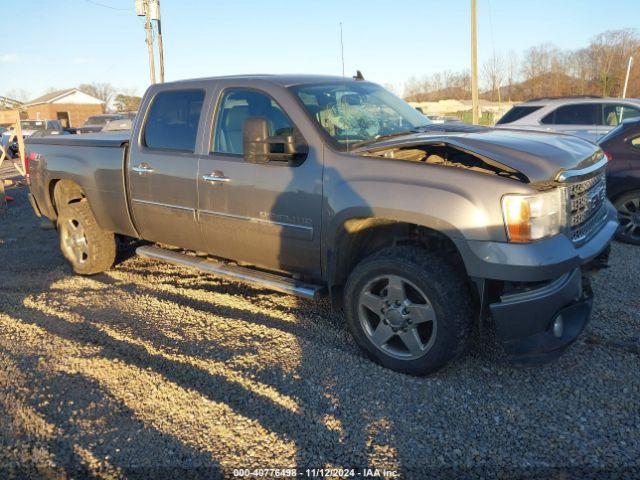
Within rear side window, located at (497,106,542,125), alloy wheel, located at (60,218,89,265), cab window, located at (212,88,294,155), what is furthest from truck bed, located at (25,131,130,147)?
rear side window, located at (497,106,542,125)

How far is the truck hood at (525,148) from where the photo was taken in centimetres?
305

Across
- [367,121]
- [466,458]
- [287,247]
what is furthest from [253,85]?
[466,458]

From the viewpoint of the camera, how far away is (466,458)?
2654 mm

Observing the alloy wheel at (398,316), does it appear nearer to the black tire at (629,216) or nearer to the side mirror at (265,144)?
the side mirror at (265,144)

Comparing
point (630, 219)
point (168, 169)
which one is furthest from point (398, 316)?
point (630, 219)

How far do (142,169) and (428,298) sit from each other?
2901 millimetres

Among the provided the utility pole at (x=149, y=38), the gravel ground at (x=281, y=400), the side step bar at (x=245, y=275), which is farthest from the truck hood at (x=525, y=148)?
the utility pole at (x=149, y=38)

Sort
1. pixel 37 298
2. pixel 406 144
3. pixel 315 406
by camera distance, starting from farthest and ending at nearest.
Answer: pixel 37 298, pixel 406 144, pixel 315 406

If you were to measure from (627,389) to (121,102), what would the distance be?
6817cm

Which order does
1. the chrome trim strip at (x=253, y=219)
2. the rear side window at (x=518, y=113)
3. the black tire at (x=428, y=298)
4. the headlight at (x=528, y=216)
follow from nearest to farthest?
the headlight at (x=528, y=216) → the black tire at (x=428, y=298) → the chrome trim strip at (x=253, y=219) → the rear side window at (x=518, y=113)

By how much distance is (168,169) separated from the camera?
15.0ft

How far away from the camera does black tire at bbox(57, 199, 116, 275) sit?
5582 mm

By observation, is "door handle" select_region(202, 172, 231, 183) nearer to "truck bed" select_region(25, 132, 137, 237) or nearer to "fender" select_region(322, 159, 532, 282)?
"fender" select_region(322, 159, 532, 282)

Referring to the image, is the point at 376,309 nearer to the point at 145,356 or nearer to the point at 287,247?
the point at 287,247
